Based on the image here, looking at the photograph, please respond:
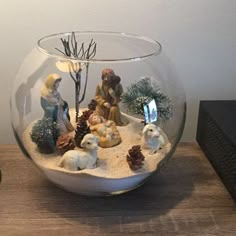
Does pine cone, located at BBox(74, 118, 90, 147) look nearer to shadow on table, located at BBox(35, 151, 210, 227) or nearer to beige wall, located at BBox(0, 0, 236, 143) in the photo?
shadow on table, located at BBox(35, 151, 210, 227)

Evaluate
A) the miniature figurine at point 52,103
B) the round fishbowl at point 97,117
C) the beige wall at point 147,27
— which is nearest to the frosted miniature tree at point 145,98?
the round fishbowl at point 97,117

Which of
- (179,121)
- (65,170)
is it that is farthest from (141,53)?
(65,170)

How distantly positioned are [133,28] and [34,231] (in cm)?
49

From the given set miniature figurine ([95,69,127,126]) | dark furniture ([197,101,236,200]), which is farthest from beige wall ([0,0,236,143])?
miniature figurine ([95,69,127,126])

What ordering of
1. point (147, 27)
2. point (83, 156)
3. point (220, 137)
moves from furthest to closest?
point (147, 27), point (220, 137), point (83, 156)

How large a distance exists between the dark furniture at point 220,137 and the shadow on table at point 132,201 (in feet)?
0.17

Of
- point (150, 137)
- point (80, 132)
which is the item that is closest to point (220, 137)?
point (150, 137)

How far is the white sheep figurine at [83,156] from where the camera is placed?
63 centimetres

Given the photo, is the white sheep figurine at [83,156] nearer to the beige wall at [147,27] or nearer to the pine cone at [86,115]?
the pine cone at [86,115]

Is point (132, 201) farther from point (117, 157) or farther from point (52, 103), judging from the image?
point (52, 103)

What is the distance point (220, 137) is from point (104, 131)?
0.70 feet

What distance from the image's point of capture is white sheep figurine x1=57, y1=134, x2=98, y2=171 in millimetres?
Result: 631

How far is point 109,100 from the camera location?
700mm

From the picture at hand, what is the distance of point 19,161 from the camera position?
80 centimetres
